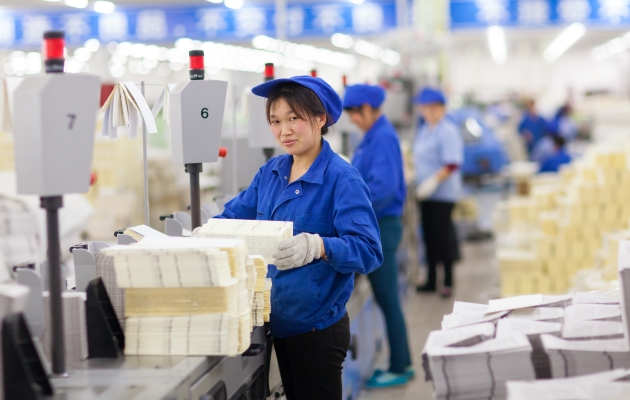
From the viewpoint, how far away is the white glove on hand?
2.10m

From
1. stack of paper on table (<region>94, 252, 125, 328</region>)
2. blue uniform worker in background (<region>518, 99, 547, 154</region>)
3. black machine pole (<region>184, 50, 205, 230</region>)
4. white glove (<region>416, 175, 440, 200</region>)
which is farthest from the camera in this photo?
blue uniform worker in background (<region>518, 99, 547, 154</region>)

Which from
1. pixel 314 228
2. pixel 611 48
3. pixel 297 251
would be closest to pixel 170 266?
pixel 297 251

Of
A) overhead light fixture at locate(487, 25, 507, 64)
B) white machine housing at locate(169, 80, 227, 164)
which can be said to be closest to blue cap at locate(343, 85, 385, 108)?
white machine housing at locate(169, 80, 227, 164)

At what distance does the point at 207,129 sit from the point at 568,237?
415cm

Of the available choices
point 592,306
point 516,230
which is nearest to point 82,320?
point 592,306

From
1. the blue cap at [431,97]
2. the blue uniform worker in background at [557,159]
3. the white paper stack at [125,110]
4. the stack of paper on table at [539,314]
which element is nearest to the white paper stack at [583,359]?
the stack of paper on table at [539,314]

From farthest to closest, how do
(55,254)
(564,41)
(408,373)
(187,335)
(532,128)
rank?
(564,41)
(532,128)
(408,373)
(187,335)
(55,254)

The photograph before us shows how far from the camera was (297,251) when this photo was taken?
82.5 inches

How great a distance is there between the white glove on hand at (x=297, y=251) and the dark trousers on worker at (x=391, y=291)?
221 centimetres

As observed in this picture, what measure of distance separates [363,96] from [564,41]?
60.5 ft

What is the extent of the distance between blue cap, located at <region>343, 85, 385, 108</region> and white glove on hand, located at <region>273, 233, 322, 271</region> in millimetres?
2383

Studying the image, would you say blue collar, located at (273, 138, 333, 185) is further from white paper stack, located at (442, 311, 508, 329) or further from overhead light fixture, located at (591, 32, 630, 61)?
overhead light fixture, located at (591, 32, 630, 61)

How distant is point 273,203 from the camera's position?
2432mm

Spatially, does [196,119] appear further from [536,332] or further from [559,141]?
[559,141]
